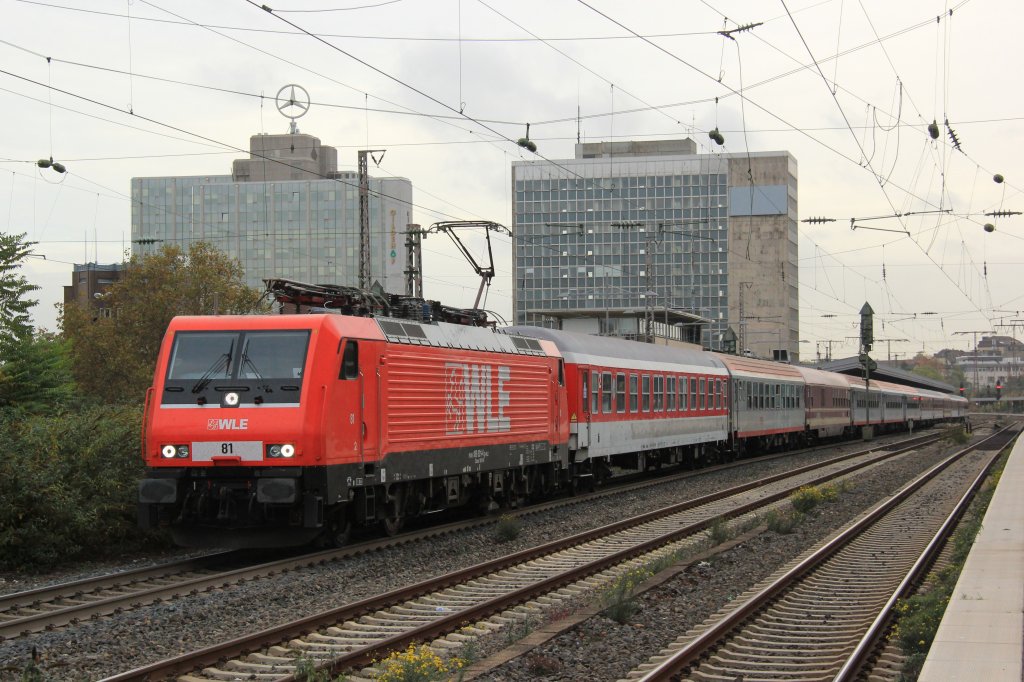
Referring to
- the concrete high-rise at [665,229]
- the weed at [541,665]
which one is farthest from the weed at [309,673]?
the concrete high-rise at [665,229]

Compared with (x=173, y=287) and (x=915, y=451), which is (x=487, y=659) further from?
(x=173, y=287)

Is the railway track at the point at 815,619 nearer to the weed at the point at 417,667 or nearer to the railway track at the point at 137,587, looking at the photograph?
the weed at the point at 417,667

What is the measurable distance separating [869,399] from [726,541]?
47.2 metres

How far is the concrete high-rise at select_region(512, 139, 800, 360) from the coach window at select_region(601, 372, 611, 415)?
375 ft

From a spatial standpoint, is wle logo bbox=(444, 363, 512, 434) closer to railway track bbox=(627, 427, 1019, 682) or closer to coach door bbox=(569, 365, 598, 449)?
coach door bbox=(569, 365, 598, 449)

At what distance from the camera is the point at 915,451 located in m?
48.2

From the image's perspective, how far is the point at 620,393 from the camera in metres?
28.2

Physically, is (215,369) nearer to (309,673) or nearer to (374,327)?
(374,327)

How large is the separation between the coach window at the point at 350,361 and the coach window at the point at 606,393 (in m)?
12.0

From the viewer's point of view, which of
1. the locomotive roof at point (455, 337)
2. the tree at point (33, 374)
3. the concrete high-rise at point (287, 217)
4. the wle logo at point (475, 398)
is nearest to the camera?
the locomotive roof at point (455, 337)

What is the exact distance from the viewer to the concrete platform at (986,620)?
7.96m

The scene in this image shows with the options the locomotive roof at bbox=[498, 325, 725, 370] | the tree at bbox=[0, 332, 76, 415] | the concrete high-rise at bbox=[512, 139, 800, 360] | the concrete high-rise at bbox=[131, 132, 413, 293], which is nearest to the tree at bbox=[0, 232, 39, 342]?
the tree at bbox=[0, 332, 76, 415]

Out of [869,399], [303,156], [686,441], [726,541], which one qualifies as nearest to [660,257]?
[303,156]

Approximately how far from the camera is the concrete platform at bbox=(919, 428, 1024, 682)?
26.1 feet
